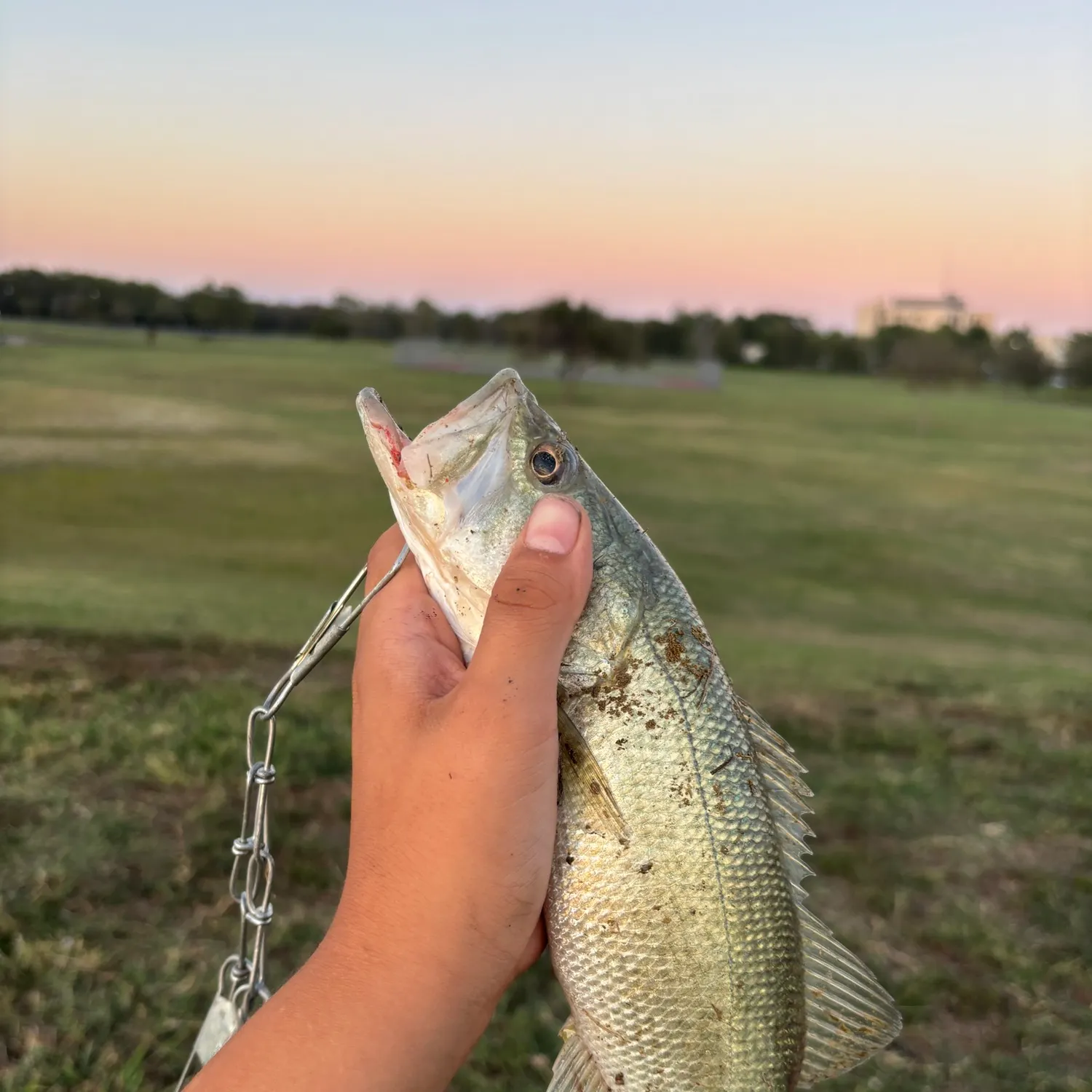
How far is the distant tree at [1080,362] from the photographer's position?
30.3 metres

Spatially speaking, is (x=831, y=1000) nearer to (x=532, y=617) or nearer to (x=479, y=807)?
(x=479, y=807)

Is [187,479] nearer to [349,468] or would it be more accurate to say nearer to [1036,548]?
[349,468]

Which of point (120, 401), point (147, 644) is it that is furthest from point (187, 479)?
point (147, 644)

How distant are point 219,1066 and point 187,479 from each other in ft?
58.9

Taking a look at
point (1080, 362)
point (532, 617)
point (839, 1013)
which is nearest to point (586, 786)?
point (532, 617)

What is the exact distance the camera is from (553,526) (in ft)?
5.65

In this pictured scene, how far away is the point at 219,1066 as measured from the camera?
150 cm

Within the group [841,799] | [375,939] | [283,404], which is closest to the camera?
[375,939]

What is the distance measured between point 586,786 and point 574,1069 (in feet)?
2.10

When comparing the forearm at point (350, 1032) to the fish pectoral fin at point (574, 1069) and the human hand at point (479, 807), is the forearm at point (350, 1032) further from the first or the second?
the fish pectoral fin at point (574, 1069)

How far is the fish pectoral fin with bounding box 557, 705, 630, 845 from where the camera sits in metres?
1.71

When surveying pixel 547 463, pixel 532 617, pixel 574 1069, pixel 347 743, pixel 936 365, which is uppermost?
pixel 936 365

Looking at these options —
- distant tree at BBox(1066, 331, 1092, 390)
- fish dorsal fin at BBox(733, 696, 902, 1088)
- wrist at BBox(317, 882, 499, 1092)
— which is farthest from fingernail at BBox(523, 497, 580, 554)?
distant tree at BBox(1066, 331, 1092, 390)

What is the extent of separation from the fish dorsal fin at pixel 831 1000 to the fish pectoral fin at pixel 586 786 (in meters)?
0.34
